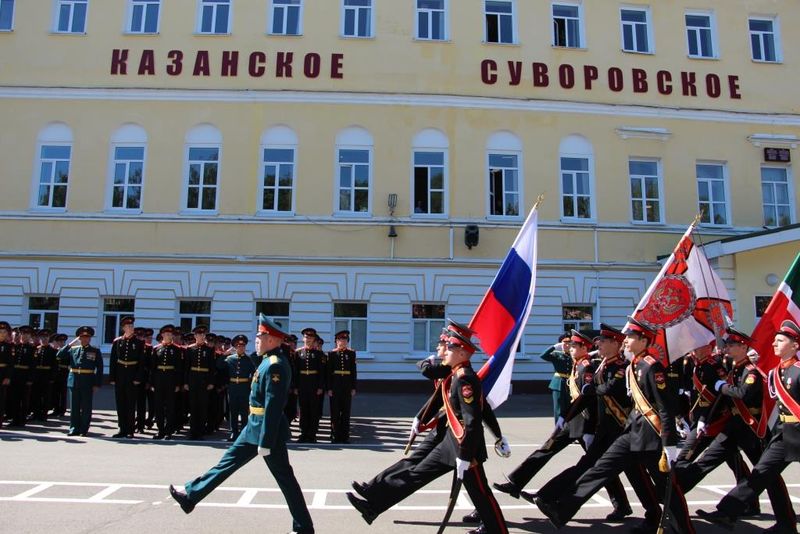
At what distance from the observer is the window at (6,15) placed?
2009cm

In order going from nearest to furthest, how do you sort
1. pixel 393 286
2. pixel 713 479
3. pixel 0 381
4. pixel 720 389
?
pixel 720 389 < pixel 713 479 < pixel 0 381 < pixel 393 286

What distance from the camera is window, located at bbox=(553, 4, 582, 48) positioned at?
20922 millimetres

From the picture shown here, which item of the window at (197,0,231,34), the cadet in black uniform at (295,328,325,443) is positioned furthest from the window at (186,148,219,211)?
the cadet in black uniform at (295,328,325,443)

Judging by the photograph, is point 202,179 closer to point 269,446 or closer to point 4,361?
point 4,361

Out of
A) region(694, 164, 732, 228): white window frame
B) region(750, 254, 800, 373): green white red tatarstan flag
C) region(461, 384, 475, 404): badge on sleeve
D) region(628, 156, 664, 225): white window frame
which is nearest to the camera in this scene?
region(461, 384, 475, 404): badge on sleeve

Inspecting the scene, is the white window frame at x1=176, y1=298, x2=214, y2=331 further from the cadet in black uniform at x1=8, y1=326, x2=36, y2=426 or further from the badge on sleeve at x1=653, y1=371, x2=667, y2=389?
the badge on sleeve at x1=653, y1=371, x2=667, y2=389

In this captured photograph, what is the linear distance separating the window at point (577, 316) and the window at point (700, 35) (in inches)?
373

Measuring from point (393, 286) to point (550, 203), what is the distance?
556 centimetres

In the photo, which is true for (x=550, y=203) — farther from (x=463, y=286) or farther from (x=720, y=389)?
(x=720, y=389)

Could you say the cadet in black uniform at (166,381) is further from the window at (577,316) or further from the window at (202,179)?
the window at (577,316)

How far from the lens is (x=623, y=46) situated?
21.0 metres

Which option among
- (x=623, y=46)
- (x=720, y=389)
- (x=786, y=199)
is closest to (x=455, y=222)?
(x=623, y=46)

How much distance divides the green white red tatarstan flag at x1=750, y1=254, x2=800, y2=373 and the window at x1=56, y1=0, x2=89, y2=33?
20.5 metres

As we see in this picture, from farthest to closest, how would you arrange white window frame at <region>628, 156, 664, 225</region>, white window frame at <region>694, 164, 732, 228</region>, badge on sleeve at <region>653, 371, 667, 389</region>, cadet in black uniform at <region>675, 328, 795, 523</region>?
white window frame at <region>694, 164, 732, 228</region> < white window frame at <region>628, 156, 664, 225</region> < cadet in black uniform at <region>675, 328, 795, 523</region> < badge on sleeve at <region>653, 371, 667, 389</region>
